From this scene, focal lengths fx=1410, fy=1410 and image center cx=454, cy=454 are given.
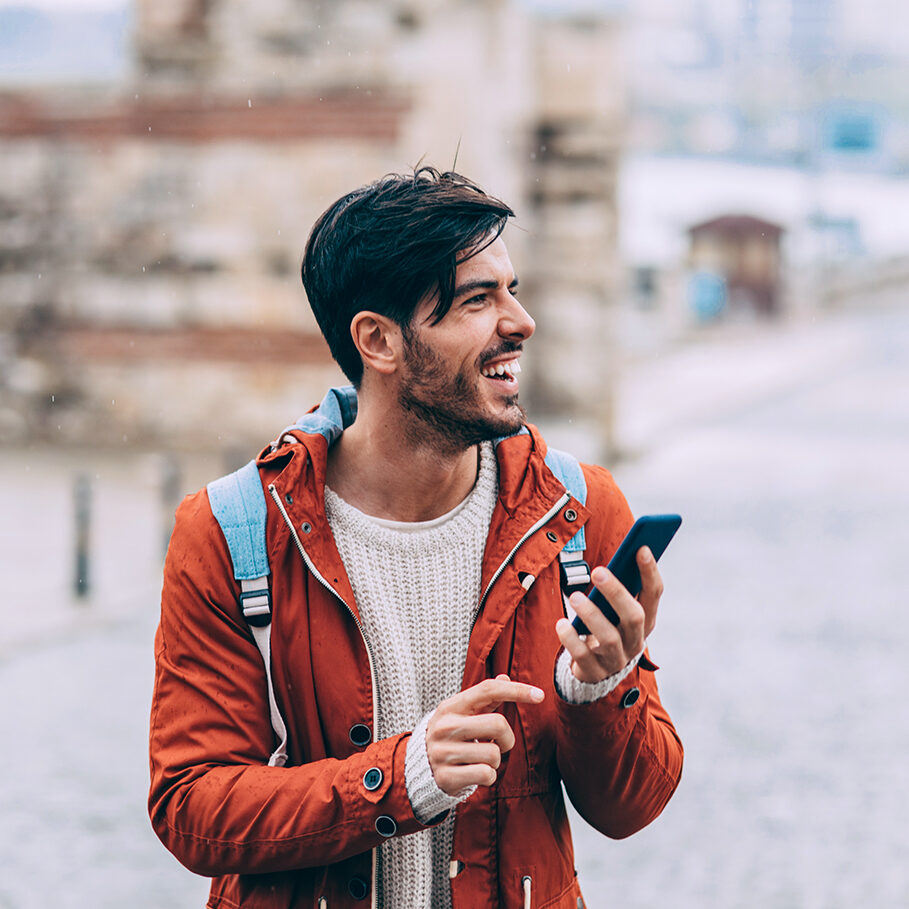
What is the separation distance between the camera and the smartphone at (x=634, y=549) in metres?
1.85

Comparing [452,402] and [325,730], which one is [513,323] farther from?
[325,730]

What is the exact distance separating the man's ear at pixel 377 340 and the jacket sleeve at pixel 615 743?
368mm

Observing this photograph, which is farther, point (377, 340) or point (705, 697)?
point (705, 697)

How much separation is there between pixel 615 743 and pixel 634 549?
33cm

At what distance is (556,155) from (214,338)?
4.35m

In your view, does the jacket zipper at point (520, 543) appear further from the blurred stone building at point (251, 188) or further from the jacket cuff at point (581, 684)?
the blurred stone building at point (251, 188)

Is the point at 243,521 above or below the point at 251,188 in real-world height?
below

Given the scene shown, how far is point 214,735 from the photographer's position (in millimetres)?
1995

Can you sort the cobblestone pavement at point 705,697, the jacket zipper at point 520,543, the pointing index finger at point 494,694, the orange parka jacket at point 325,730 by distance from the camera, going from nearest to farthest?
the pointing index finger at point 494,694 < the orange parka jacket at point 325,730 < the jacket zipper at point 520,543 < the cobblestone pavement at point 705,697

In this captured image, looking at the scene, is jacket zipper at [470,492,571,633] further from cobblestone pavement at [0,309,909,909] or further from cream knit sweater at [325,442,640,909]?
cobblestone pavement at [0,309,909,909]

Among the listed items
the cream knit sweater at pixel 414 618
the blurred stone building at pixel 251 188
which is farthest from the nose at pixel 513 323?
the blurred stone building at pixel 251 188

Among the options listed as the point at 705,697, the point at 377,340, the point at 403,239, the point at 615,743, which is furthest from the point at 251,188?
the point at 615,743

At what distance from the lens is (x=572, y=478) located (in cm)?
222

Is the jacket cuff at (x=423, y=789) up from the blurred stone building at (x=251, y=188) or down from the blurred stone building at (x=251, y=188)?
down
